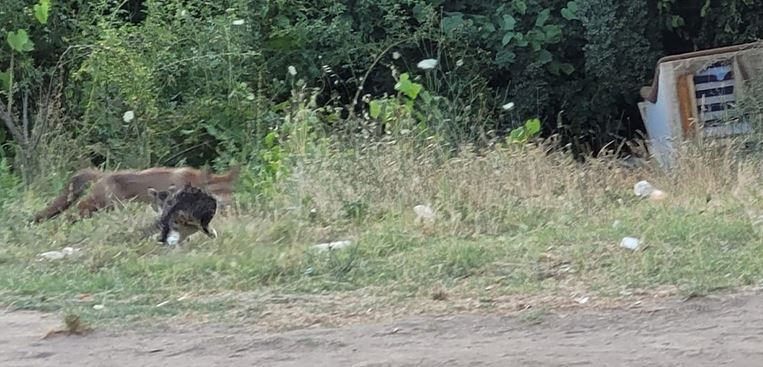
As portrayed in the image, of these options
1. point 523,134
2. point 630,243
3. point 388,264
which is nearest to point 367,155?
point 523,134

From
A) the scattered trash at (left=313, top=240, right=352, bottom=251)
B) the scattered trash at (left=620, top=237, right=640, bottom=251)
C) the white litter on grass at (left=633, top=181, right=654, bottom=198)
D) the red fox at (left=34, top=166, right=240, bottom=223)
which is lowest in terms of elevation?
the white litter on grass at (left=633, top=181, right=654, bottom=198)

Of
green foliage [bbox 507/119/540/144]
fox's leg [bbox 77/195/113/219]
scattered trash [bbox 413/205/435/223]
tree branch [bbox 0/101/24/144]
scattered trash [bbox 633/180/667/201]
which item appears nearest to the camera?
scattered trash [bbox 413/205/435/223]

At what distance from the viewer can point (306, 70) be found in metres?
13.3

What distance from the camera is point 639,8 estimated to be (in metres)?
13.1

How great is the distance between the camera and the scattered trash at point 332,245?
6.61m

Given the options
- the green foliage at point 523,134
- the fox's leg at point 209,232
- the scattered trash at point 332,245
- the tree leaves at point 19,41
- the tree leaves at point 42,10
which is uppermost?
the tree leaves at point 42,10

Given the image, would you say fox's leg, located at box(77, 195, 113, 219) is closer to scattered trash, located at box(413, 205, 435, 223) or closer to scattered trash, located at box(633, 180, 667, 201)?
scattered trash, located at box(413, 205, 435, 223)

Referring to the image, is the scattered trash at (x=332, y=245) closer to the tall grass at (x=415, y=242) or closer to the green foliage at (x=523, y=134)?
the tall grass at (x=415, y=242)

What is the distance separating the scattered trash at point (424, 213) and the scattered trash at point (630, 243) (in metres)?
1.40

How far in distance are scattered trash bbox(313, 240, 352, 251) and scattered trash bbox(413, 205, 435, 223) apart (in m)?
0.65

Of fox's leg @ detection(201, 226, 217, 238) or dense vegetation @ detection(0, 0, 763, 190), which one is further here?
dense vegetation @ detection(0, 0, 763, 190)

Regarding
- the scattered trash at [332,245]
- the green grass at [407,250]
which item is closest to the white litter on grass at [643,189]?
the green grass at [407,250]

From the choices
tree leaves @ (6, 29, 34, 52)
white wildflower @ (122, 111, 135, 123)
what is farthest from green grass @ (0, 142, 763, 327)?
tree leaves @ (6, 29, 34, 52)

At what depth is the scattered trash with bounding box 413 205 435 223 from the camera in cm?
744
